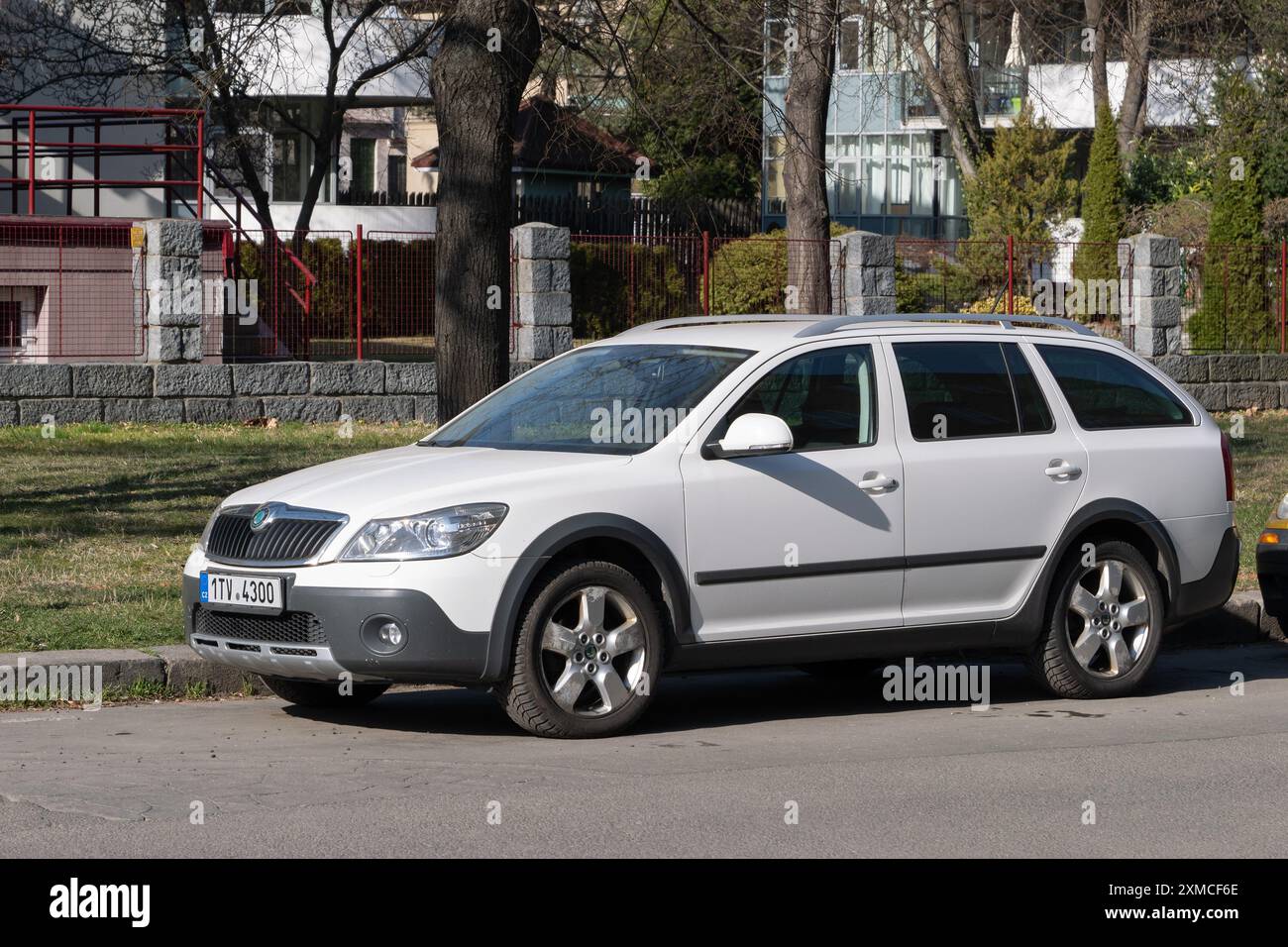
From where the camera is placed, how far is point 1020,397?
866cm

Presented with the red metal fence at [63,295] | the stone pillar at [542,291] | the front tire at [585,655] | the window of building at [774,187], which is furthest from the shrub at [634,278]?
the window of building at [774,187]

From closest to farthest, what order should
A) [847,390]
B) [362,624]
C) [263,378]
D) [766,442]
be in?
1. [362,624]
2. [766,442]
3. [847,390]
4. [263,378]

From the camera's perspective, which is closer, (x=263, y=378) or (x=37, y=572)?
(x=37, y=572)

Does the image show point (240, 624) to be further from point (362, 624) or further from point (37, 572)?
point (37, 572)

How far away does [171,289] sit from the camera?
67.7 feet

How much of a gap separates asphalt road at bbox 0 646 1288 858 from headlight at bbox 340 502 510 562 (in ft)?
2.54

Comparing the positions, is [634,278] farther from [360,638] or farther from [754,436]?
[360,638]

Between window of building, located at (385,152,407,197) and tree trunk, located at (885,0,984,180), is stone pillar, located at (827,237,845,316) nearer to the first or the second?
tree trunk, located at (885,0,984,180)

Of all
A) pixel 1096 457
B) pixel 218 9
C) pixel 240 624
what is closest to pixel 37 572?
pixel 240 624

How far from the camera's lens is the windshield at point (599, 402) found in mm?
7898

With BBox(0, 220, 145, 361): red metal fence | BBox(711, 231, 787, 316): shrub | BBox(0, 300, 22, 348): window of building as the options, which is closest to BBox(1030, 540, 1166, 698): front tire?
BBox(0, 220, 145, 361): red metal fence

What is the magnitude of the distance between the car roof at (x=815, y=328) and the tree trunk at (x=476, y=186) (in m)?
3.19

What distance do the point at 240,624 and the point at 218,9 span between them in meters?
26.5

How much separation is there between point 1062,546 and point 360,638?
330cm
